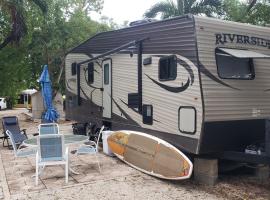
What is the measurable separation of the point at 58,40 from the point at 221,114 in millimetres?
17514

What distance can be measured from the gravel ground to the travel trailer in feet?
2.18

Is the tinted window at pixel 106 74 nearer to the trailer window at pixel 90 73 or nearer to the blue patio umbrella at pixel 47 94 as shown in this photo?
the trailer window at pixel 90 73

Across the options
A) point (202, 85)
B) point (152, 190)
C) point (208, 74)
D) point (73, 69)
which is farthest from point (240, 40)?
point (73, 69)

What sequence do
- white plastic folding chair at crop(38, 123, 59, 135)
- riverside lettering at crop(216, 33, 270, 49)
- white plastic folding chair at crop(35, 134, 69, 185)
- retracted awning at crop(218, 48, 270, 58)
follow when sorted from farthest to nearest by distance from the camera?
white plastic folding chair at crop(38, 123, 59, 135) < white plastic folding chair at crop(35, 134, 69, 185) < riverside lettering at crop(216, 33, 270, 49) < retracted awning at crop(218, 48, 270, 58)

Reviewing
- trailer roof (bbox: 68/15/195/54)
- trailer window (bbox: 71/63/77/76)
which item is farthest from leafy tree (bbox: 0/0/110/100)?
trailer roof (bbox: 68/15/195/54)

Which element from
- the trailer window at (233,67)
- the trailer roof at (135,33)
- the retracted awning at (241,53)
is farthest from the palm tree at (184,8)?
the retracted awning at (241,53)

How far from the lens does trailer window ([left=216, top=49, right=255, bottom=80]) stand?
7.43 metres

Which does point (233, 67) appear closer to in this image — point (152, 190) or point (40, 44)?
point (152, 190)

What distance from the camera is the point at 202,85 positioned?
7.06 meters

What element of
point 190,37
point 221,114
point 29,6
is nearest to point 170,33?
point 190,37

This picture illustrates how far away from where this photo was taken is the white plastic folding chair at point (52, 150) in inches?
298

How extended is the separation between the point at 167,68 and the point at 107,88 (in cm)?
315

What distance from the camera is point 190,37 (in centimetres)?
725

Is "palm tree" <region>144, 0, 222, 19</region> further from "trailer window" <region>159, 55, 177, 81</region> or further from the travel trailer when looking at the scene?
"trailer window" <region>159, 55, 177, 81</region>
